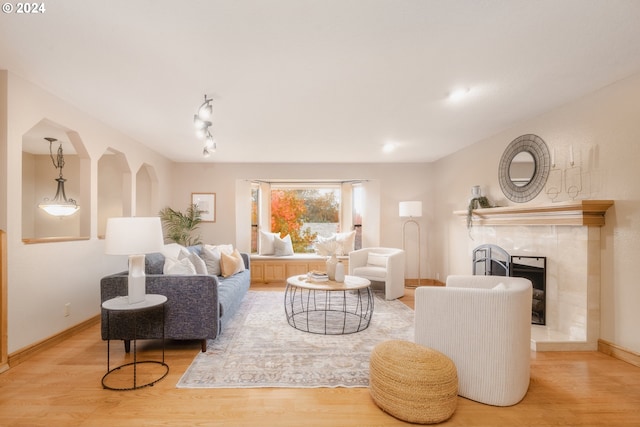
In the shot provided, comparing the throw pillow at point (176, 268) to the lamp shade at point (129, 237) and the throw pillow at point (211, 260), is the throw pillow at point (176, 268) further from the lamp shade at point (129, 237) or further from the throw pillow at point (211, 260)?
the throw pillow at point (211, 260)

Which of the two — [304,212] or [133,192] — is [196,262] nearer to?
[133,192]

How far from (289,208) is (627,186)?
561 cm

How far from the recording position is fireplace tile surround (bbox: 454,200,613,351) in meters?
2.92

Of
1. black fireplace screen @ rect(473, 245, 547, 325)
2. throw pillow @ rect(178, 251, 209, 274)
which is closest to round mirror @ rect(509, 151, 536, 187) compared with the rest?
black fireplace screen @ rect(473, 245, 547, 325)

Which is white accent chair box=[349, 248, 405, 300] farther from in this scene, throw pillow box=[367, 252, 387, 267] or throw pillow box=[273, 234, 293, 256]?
throw pillow box=[273, 234, 293, 256]

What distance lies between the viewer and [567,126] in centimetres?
323

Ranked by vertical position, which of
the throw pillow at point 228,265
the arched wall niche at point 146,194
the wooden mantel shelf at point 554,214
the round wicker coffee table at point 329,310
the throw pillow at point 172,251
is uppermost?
the arched wall niche at point 146,194

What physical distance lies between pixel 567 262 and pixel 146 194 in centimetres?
631

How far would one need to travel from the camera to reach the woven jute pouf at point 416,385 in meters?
1.87

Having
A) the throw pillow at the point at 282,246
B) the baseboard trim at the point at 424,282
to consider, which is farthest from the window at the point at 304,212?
the baseboard trim at the point at 424,282

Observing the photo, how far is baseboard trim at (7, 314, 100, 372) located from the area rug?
1481mm

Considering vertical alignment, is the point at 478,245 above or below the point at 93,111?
below

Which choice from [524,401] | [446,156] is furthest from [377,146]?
[524,401]

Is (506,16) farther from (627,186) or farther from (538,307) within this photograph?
(538,307)
